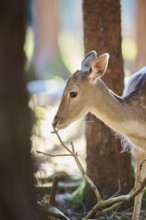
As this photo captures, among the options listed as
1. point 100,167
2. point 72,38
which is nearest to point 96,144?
point 100,167

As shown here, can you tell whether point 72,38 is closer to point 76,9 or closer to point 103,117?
point 76,9

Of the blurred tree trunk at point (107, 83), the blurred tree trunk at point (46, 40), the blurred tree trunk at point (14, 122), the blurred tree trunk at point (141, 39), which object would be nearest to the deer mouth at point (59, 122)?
the blurred tree trunk at point (107, 83)

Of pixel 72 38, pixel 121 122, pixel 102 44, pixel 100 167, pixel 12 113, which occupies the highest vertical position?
pixel 12 113

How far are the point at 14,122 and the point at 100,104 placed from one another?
231 centimetres

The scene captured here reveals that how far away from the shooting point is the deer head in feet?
17.5

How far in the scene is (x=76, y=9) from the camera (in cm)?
3422

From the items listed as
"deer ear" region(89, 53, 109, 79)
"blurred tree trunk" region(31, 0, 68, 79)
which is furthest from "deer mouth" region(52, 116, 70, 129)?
"blurred tree trunk" region(31, 0, 68, 79)

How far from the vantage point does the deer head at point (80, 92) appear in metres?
5.33

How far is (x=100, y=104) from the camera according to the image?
5469 millimetres

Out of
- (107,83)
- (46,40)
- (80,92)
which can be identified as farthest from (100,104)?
(46,40)

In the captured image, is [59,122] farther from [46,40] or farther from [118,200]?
[46,40]

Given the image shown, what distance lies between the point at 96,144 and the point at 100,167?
0.26 metres

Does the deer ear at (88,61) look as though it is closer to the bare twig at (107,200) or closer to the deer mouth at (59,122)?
the deer mouth at (59,122)

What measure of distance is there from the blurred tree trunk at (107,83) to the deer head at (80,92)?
0.74 metres
